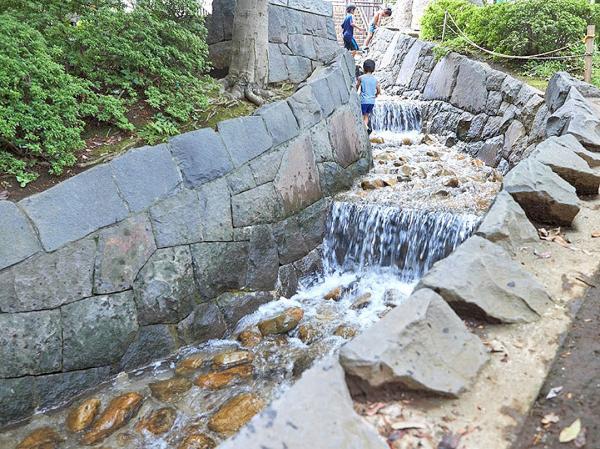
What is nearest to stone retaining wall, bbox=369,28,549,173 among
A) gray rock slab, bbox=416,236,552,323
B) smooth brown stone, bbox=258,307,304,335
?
smooth brown stone, bbox=258,307,304,335

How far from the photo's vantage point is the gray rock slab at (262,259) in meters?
5.00

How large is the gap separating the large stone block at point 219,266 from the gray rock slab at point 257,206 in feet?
0.92

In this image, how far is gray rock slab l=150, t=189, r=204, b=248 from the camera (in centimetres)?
413

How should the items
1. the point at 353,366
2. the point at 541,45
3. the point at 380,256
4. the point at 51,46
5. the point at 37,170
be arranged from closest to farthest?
the point at 353,366 < the point at 37,170 < the point at 51,46 < the point at 380,256 < the point at 541,45

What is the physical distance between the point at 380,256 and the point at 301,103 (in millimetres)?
2257

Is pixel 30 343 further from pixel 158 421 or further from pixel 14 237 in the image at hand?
Answer: pixel 158 421

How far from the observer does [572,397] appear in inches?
75.9

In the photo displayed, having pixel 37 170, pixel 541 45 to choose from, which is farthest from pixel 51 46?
pixel 541 45

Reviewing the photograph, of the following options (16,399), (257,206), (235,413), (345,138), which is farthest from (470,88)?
(16,399)

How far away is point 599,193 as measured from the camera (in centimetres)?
405

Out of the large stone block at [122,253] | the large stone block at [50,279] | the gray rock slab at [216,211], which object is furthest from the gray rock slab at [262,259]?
the large stone block at [50,279]

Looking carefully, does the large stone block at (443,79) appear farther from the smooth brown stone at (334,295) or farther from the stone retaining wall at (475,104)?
the smooth brown stone at (334,295)

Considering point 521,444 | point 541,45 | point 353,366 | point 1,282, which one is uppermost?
point 541,45

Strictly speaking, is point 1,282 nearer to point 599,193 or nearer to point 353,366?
point 353,366
